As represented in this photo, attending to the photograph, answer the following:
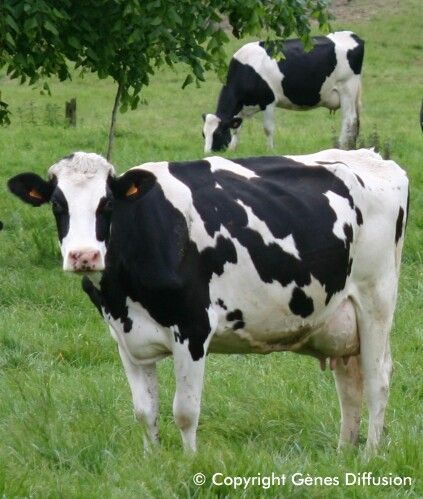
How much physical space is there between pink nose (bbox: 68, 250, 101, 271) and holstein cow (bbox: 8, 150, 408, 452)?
268 millimetres

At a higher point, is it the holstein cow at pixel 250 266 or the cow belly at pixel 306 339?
the holstein cow at pixel 250 266

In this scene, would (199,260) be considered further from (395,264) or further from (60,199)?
(395,264)

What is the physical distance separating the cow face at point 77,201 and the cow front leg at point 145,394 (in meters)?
0.76

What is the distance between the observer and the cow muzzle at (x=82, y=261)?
19.5 ft

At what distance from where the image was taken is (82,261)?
5953 mm

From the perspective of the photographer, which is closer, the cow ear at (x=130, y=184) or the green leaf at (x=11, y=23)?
the cow ear at (x=130, y=184)

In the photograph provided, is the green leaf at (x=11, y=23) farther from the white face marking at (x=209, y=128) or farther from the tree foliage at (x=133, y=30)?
the white face marking at (x=209, y=128)

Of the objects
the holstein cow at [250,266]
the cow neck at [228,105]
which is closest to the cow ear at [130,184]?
the holstein cow at [250,266]

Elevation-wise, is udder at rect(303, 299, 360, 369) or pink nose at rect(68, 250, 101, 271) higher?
pink nose at rect(68, 250, 101, 271)

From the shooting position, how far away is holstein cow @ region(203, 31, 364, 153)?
73.4ft

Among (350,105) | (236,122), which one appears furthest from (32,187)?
(350,105)

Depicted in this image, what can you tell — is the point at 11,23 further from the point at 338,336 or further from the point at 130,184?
the point at 338,336

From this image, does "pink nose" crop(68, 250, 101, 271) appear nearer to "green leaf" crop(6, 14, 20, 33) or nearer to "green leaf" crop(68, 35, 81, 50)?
"green leaf" crop(6, 14, 20, 33)

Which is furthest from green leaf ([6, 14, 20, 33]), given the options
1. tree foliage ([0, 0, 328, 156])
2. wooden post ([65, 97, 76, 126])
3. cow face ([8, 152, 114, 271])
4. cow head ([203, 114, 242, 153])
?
wooden post ([65, 97, 76, 126])
